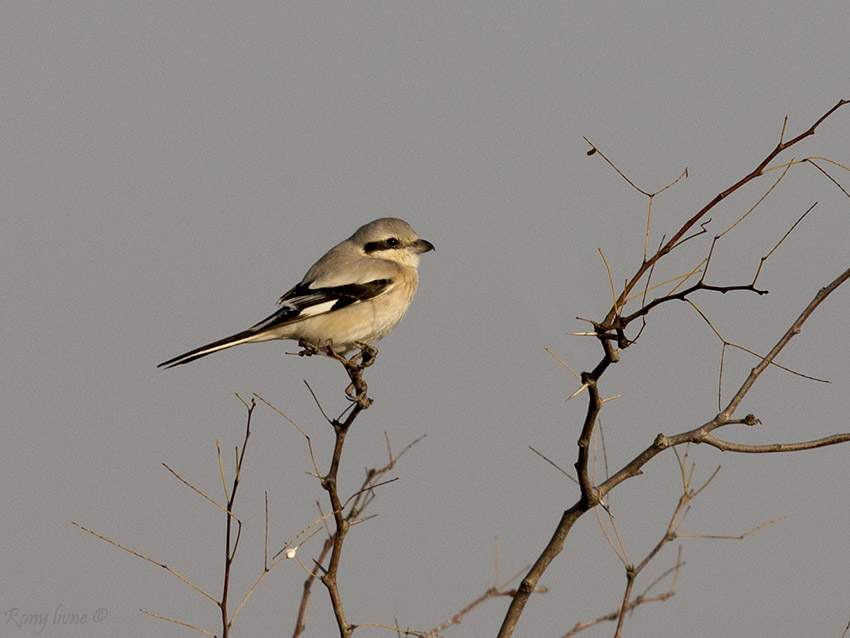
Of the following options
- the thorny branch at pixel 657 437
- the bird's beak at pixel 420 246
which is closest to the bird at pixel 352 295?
the bird's beak at pixel 420 246

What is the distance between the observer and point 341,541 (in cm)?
276

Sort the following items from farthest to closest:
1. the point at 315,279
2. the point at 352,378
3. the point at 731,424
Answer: the point at 315,279
the point at 352,378
the point at 731,424

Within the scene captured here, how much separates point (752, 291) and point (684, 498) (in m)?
0.83

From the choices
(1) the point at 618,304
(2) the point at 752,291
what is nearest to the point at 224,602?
(1) the point at 618,304

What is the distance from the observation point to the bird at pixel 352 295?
4.60m

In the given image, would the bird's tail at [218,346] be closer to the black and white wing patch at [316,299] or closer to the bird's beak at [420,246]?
the black and white wing patch at [316,299]

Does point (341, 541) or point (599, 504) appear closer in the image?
point (599, 504)

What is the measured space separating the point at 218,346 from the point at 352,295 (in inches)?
33.6

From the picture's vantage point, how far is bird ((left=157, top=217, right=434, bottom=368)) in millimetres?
4598

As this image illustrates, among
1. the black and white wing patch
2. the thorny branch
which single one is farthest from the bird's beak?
the thorny branch

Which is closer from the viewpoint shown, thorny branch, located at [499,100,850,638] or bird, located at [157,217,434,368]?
thorny branch, located at [499,100,850,638]

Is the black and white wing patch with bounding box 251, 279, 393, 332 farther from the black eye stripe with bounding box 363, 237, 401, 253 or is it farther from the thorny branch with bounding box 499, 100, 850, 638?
the thorny branch with bounding box 499, 100, 850, 638

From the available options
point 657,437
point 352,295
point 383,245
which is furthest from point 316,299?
point 657,437

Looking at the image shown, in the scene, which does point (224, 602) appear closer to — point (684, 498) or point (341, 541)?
point (341, 541)
